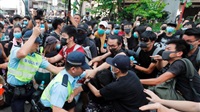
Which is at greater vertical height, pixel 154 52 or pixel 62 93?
pixel 154 52

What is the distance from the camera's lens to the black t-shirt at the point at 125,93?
210 cm

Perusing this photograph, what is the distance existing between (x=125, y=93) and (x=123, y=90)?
6cm

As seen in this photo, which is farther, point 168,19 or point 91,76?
point 168,19

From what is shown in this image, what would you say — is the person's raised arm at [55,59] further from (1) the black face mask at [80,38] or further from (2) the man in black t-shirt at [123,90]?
(2) the man in black t-shirt at [123,90]

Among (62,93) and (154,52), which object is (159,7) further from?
(62,93)

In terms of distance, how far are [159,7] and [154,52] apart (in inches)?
181

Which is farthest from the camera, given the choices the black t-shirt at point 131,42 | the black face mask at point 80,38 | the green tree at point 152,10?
the green tree at point 152,10

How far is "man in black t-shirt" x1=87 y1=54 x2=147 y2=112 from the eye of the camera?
83.0 inches

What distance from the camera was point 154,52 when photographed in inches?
122

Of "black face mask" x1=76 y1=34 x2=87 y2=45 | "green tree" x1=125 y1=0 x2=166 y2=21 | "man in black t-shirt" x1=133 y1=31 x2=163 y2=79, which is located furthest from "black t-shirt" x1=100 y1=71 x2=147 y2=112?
"green tree" x1=125 y1=0 x2=166 y2=21

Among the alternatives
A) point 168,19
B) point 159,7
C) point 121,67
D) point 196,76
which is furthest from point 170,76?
point 168,19

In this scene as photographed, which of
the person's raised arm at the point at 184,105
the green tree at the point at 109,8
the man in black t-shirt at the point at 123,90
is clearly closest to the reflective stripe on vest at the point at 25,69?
the man in black t-shirt at the point at 123,90

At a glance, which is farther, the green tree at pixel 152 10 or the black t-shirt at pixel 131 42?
the green tree at pixel 152 10

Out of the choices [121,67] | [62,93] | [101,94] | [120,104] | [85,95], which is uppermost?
[121,67]
